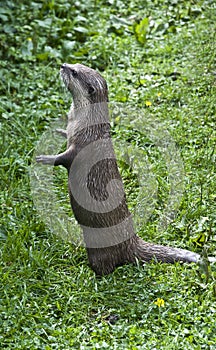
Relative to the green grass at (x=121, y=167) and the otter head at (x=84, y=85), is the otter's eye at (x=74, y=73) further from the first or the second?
the green grass at (x=121, y=167)

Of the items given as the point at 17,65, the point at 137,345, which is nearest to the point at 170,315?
the point at 137,345

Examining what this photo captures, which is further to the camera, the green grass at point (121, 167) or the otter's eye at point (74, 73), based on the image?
the otter's eye at point (74, 73)

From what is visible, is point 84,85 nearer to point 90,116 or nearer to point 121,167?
point 90,116

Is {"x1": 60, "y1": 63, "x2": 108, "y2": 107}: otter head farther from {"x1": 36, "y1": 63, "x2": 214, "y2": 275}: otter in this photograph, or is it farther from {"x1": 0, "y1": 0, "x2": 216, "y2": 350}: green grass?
{"x1": 0, "y1": 0, "x2": 216, "y2": 350}: green grass

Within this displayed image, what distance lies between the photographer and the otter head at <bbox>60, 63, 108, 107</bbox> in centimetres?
493

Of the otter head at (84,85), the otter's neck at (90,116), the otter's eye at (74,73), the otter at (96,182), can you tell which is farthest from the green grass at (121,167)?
the otter's eye at (74,73)

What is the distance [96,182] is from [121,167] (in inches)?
50.7

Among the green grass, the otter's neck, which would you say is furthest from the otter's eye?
the green grass

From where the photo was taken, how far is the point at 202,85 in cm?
695

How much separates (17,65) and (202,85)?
71.4 inches

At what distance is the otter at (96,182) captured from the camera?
4.87 meters

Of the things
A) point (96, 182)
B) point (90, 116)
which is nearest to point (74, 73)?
point (90, 116)

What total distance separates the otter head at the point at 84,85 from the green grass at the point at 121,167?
106 cm

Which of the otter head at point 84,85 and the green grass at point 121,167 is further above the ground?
the otter head at point 84,85
